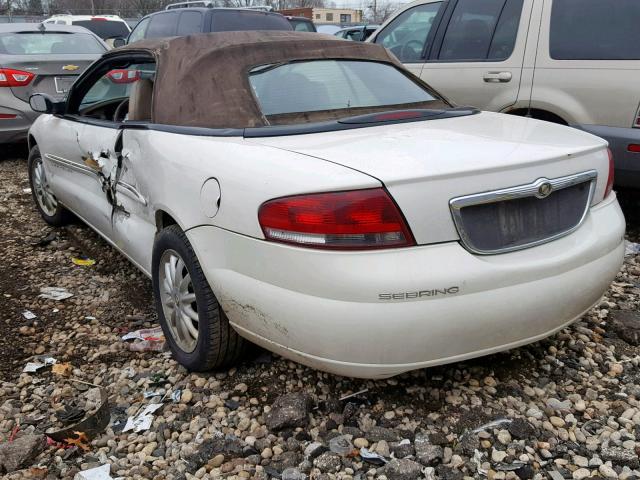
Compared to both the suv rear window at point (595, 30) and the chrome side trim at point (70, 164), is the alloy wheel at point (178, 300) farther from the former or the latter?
the suv rear window at point (595, 30)

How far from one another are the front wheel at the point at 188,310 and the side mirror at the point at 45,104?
81.7 inches

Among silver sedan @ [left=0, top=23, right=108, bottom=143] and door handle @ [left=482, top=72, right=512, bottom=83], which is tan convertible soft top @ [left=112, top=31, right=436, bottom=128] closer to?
door handle @ [left=482, top=72, right=512, bottom=83]

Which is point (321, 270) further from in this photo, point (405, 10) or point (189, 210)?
point (405, 10)

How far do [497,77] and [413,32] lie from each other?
1.20m

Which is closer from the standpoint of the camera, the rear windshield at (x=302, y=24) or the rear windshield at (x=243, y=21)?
the rear windshield at (x=243, y=21)

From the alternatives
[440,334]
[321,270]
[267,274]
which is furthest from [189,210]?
[440,334]

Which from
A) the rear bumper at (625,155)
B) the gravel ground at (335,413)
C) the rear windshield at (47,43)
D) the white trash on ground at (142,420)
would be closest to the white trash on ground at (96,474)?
the gravel ground at (335,413)

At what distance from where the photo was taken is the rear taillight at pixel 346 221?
6.82ft

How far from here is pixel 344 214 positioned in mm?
2086

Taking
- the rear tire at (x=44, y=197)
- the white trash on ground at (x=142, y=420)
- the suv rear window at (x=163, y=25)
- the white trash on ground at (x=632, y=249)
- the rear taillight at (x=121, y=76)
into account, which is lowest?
the white trash on ground at (x=632, y=249)

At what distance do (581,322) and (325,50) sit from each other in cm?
201

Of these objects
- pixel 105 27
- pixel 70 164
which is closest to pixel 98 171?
pixel 70 164

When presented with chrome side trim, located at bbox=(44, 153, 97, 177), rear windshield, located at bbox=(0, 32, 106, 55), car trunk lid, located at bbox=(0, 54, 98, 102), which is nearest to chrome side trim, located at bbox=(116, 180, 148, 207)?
chrome side trim, located at bbox=(44, 153, 97, 177)

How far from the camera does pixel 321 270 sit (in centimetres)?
209
